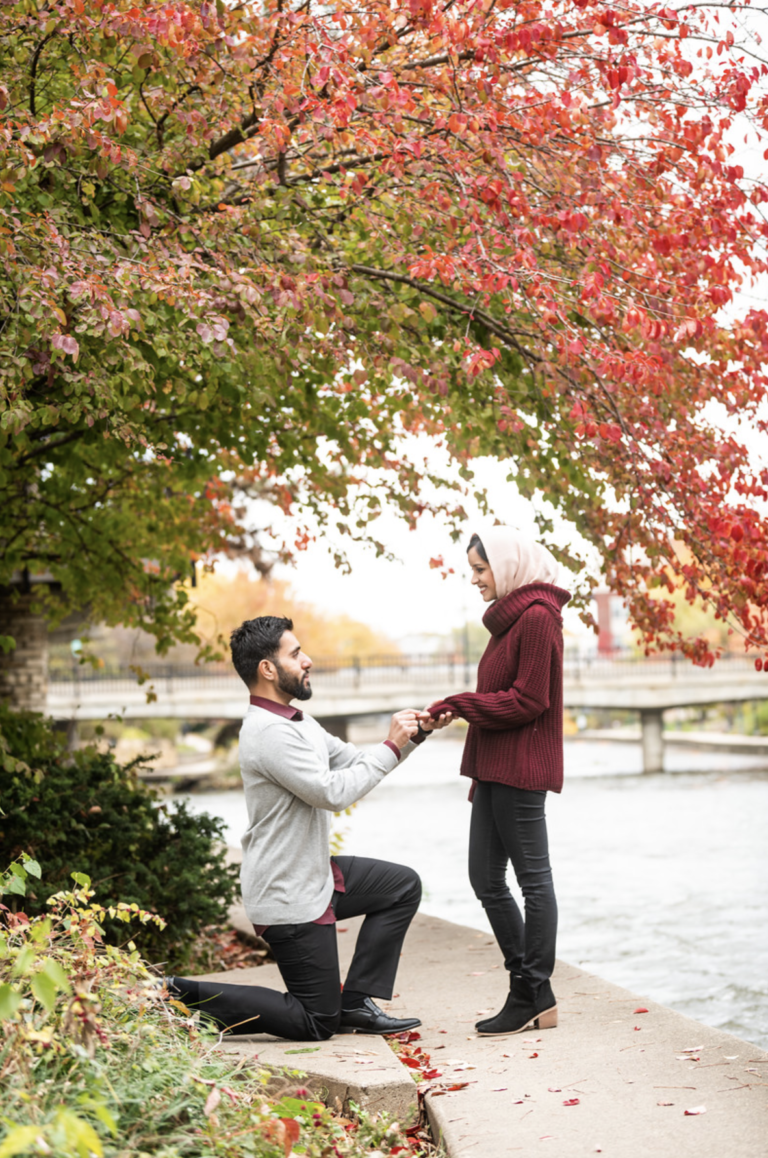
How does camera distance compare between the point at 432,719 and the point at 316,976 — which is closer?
the point at 316,976

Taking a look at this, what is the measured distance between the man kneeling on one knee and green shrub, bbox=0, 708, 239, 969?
160 cm

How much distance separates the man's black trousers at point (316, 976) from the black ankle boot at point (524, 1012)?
0.44 meters

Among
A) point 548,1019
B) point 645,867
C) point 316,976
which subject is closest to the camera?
point 316,976

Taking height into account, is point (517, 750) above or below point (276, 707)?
below

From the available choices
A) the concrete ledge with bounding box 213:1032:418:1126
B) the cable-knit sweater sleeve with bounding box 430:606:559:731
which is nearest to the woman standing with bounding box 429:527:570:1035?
the cable-knit sweater sleeve with bounding box 430:606:559:731

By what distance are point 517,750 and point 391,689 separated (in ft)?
→ 123

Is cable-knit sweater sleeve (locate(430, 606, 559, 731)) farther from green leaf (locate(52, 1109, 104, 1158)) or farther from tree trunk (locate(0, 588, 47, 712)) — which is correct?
tree trunk (locate(0, 588, 47, 712))

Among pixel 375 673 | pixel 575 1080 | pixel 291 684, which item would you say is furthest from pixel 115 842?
pixel 375 673

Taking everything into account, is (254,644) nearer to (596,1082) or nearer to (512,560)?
(512,560)

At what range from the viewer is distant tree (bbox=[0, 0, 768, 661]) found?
14.9 feet

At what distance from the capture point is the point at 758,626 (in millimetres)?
5547

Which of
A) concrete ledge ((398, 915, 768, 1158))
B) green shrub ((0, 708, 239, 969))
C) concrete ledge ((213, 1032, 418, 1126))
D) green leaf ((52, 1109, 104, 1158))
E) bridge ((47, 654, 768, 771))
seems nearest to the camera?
green leaf ((52, 1109, 104, 1158))

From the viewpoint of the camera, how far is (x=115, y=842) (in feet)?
19.2

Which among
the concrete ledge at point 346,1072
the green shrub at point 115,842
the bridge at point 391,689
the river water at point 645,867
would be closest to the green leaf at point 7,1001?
the concrete ledge at point 346,1072
